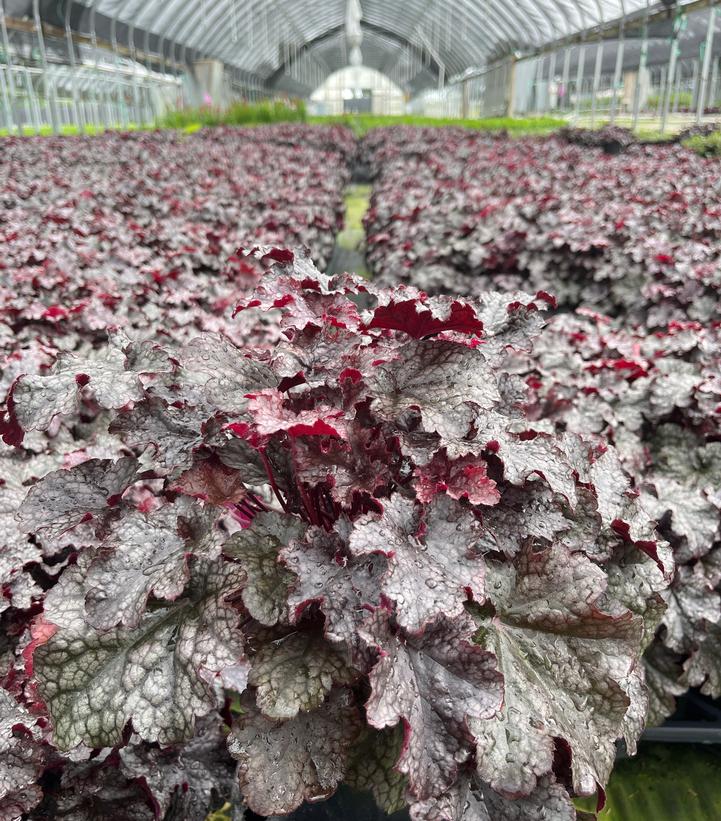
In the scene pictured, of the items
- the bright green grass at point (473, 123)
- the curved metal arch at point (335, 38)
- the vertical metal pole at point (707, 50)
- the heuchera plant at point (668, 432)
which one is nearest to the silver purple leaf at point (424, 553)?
the heuchera plant at point (668, 432)

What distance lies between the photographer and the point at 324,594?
3.75 ft

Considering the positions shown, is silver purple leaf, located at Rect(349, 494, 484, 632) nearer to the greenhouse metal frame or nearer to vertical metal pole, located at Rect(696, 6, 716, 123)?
vertical metal pole, located at Rect(696, 6, 716, 123)

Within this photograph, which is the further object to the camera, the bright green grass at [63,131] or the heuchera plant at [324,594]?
the bright green grass at [63,131]

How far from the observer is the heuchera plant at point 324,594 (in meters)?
1.11

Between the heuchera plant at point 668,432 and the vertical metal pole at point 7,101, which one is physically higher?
the vertical metal pole at point 7,101

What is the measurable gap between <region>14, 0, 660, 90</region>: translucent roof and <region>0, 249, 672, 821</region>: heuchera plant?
1954 cm

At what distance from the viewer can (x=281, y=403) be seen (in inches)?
47.6

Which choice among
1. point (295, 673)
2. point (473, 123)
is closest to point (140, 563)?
point (295, 673)

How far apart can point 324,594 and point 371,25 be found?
5153 centimetres

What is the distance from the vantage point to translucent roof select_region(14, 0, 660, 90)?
23.4m

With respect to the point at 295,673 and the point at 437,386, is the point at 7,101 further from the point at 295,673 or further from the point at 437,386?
the point at 295,673

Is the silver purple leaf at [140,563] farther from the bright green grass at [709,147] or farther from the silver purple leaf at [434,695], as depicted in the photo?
the bright green grass at [709,147]

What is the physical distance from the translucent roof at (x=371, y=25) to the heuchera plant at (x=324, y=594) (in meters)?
19.5

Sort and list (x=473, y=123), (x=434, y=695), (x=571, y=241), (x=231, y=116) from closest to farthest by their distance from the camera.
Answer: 1. (x=434, y=695)
2. (x=571, y=241)
3. (x=231, y=116)
4. (x=473, y=123)
